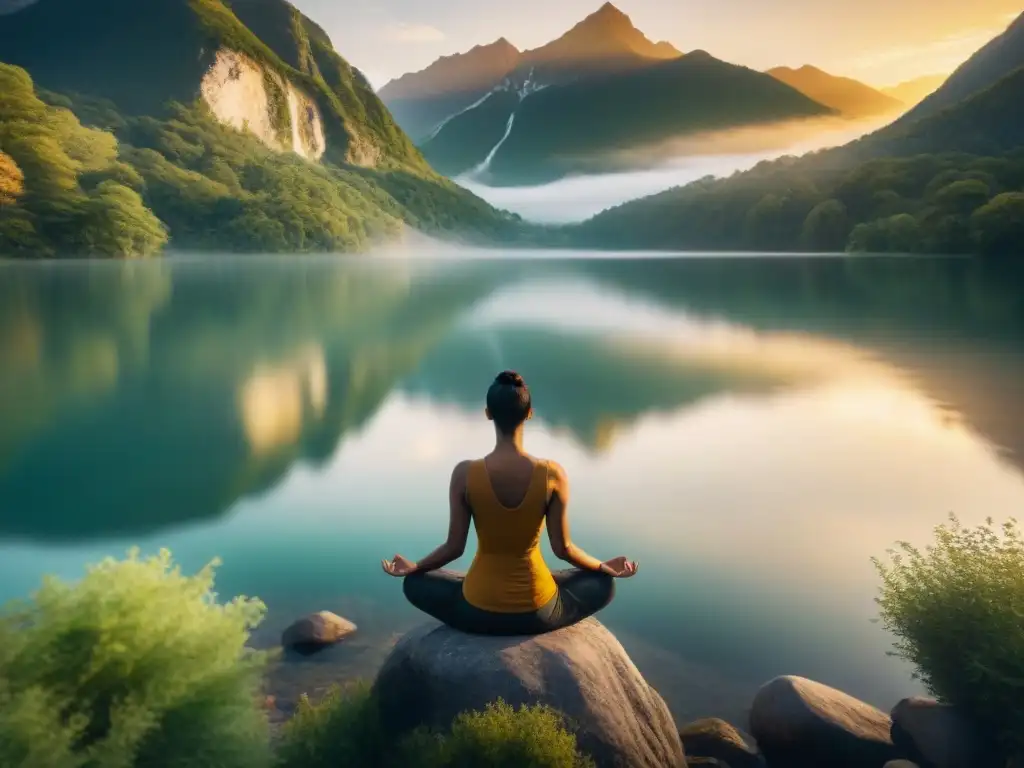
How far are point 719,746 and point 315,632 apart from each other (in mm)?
3839

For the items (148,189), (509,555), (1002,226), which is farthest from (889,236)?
(509,555)

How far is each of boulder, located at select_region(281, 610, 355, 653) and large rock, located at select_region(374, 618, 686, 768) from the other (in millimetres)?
2810

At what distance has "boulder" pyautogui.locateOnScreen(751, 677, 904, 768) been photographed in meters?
6.03

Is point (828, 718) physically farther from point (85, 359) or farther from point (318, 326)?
point (318, 326)

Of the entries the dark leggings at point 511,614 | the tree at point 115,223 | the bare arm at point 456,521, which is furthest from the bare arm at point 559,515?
the tree at point 115,223

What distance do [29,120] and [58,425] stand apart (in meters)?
91.2

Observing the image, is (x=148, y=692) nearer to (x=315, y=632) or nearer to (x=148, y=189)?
(x=315, y=632)

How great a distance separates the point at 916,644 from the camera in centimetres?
618

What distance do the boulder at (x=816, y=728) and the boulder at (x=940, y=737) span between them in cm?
15

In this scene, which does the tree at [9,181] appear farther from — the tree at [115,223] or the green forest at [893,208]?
the green forest at [893,208]

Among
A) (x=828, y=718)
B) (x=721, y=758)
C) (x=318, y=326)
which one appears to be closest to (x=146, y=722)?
(x=721, y=758)

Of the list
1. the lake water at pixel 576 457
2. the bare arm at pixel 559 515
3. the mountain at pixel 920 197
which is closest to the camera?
the bare arm at pixel 559 515

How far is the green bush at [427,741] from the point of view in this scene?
4211 mm

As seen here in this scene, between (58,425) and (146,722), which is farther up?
(146,722)
